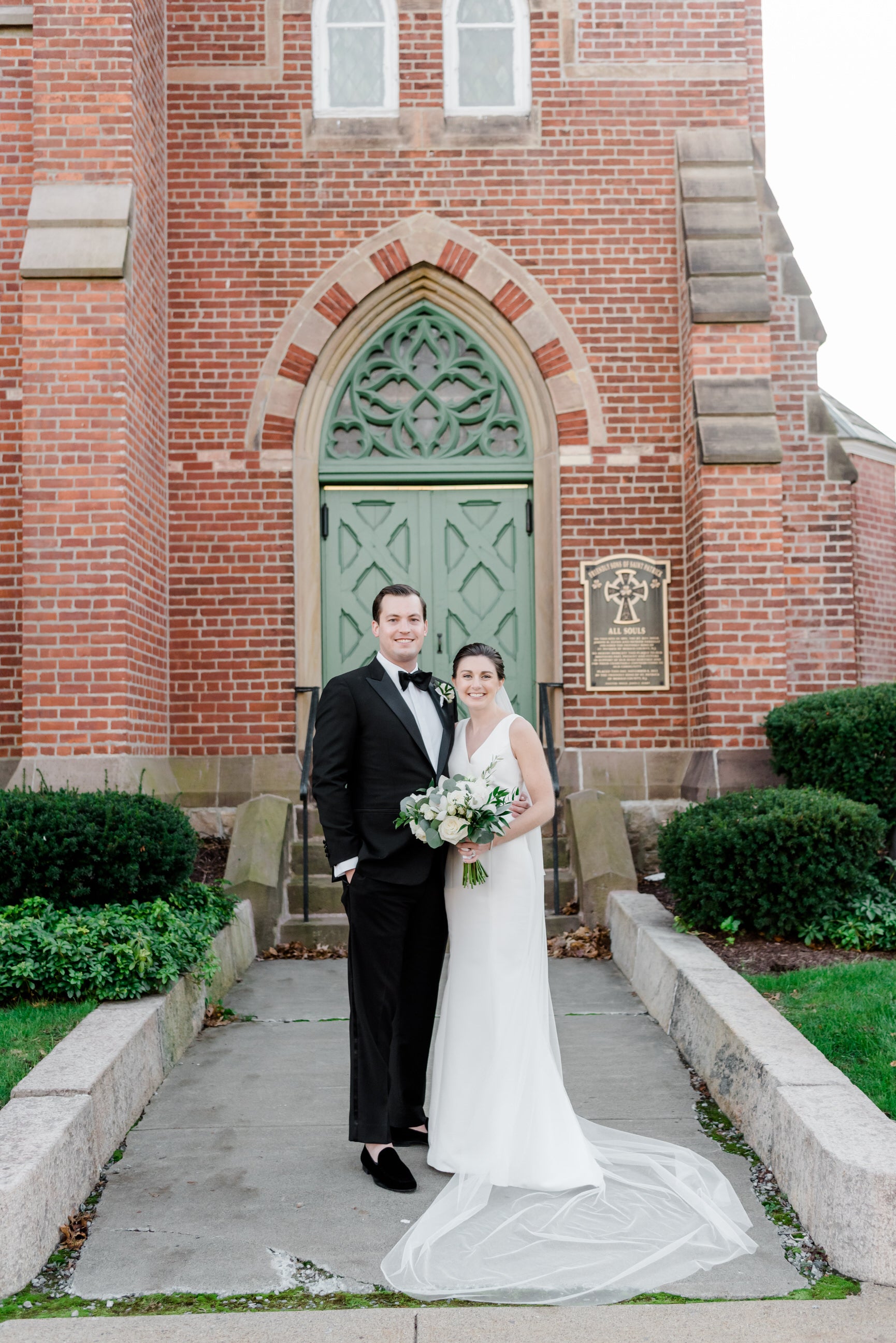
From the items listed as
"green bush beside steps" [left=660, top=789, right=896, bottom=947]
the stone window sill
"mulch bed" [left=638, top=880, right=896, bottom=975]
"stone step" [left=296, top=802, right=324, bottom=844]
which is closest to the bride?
"mulch bed" [left=638, top=880, right=896, bottom=975]

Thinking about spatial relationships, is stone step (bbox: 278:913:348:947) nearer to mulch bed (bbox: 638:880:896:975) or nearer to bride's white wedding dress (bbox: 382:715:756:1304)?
mulch bed (bbox: 638:880:896:975)

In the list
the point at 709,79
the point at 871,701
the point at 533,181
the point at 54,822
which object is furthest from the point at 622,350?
the point at 54,822

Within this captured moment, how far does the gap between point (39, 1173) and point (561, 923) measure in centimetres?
496

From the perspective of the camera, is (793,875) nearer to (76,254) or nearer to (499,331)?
(499,331)

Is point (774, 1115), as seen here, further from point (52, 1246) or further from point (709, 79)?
point (709, 79)

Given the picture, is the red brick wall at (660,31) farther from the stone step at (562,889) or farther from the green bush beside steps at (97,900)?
the green bush beside steps at (97,900)

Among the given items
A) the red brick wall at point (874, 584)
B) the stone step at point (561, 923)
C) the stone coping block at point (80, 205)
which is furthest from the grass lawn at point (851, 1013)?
the stone coping block at point (80, 205)

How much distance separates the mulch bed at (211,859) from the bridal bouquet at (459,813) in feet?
14.3

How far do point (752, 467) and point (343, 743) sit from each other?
5.73m

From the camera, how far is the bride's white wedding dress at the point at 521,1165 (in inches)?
132

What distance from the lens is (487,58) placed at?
32.2 feet

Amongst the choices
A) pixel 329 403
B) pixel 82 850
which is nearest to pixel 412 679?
pixel 82 850

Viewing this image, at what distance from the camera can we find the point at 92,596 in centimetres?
793

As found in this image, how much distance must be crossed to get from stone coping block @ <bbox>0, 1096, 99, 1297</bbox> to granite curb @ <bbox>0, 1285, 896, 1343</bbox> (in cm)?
26
